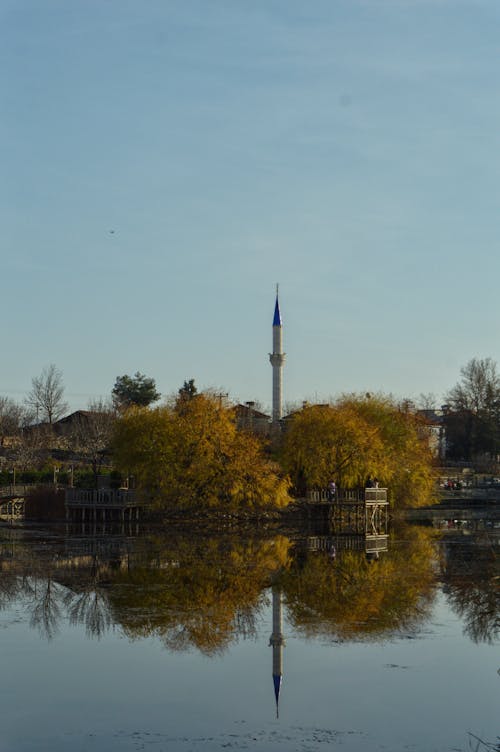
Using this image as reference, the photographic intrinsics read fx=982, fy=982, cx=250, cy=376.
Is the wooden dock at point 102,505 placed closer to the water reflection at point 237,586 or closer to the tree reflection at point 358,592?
the water reflection at point 237,586

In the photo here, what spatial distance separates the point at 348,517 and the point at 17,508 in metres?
20.1

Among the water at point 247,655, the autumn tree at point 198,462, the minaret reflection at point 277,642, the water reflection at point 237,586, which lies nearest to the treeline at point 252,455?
the autumn tree at point 198,462

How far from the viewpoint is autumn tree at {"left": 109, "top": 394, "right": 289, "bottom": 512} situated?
5228 centimetres

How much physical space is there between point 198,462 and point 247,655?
34624 mm

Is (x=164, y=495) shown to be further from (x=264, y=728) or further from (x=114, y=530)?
(x=264, y=728)

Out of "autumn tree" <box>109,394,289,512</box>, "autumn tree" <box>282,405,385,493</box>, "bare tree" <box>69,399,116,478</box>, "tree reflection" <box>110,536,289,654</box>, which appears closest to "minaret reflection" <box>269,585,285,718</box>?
"tree reflection" <box>110,536,289,654</box>

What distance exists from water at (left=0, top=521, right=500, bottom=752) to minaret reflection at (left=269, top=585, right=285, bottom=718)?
6 cm

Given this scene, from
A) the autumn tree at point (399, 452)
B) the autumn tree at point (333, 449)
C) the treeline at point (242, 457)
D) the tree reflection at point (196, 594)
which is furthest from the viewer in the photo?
the autumn tree at point (399, 452)

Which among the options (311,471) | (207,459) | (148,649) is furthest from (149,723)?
(311,471)

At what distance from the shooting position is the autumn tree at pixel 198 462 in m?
52.3

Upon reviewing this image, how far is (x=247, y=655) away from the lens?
1780 centimetres

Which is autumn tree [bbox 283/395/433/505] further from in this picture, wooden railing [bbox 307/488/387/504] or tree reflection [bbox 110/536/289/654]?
tree reflection [bbox 110/536/289/654]

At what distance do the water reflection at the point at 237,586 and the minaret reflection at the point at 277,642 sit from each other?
2 cm

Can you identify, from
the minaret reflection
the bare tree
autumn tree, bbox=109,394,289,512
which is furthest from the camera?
the bare tree
